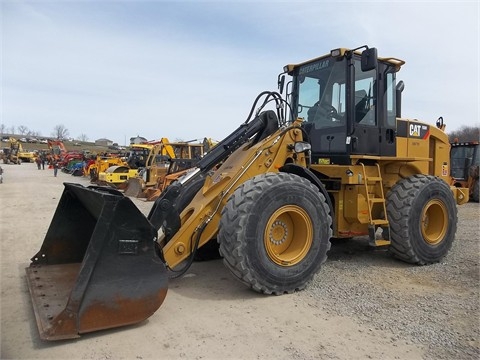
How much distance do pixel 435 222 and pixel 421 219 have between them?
25.8 inches

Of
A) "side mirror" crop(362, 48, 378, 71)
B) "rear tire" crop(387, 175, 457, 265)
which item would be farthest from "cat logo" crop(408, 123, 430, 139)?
"side mirror" crop(362, 48, 378, 71)

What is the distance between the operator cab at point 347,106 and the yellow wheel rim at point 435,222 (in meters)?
1.05

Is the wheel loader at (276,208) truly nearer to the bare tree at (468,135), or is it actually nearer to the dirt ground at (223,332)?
the dirt ground at (223,332)

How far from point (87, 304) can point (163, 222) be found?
54.3 inches

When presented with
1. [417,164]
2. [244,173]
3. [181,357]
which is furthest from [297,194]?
[417,164]

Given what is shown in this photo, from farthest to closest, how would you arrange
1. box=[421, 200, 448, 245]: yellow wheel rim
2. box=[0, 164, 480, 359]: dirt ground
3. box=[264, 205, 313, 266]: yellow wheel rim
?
box=[421, 200, 448, 245]: yellow wheel rim → box=[264, 205, 313, 266]: yellow wheel rim → box=[0, 164, 480, 359]: dirt ground

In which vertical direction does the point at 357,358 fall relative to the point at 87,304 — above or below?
below

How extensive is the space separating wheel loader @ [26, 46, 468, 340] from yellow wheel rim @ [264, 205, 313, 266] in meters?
0.01

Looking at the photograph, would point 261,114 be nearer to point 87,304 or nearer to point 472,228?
point 87,304

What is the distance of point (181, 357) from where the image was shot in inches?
124

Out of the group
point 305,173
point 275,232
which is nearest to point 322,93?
point 305,173

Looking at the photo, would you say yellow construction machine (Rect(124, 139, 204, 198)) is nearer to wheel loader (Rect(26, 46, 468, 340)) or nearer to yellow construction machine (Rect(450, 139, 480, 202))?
wheel loader (Rect(26, 46, 468, 340))

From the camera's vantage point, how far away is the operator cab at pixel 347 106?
18.9 ft

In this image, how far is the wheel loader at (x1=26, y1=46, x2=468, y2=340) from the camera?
3.53 m
